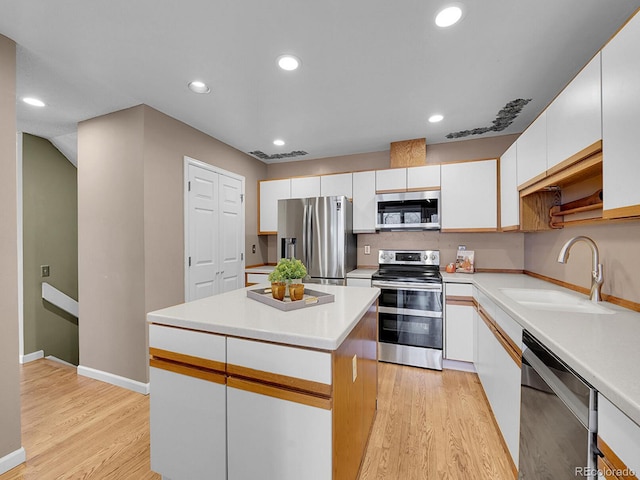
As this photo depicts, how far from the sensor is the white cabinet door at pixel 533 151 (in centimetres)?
187

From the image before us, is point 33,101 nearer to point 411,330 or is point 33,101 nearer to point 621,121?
point 621,121

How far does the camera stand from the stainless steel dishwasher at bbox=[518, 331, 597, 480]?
2.89 ft

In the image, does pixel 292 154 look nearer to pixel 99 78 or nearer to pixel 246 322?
pixel 99 78

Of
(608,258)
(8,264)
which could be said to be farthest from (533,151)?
(8,264)

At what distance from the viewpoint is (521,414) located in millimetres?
1418

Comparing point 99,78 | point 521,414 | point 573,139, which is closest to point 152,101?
point 99,78

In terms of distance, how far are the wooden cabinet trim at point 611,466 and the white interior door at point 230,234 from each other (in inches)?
132

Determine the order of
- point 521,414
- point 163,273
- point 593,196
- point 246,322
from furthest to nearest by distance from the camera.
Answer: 1. point 163,273
2. point 593,196
3. point 521,414
4. point 246,322

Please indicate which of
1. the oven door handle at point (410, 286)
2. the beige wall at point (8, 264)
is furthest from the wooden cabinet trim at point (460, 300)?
the beige wall at point (8, 264)

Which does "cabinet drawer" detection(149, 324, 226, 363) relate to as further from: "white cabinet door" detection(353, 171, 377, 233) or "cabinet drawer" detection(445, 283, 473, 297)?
"white cabinet door" detection(353, 171, 377, 233)

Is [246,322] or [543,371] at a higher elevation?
[246,322]

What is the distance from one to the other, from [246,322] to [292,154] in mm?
3228

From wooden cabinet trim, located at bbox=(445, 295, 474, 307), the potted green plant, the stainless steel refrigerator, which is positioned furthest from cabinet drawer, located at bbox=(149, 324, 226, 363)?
wooden cabinet trim, located at bbox=(445, 295, 474, 307)

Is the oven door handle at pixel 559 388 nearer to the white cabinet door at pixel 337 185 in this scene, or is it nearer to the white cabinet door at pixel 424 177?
the white cabinet door at pixel 424 177
